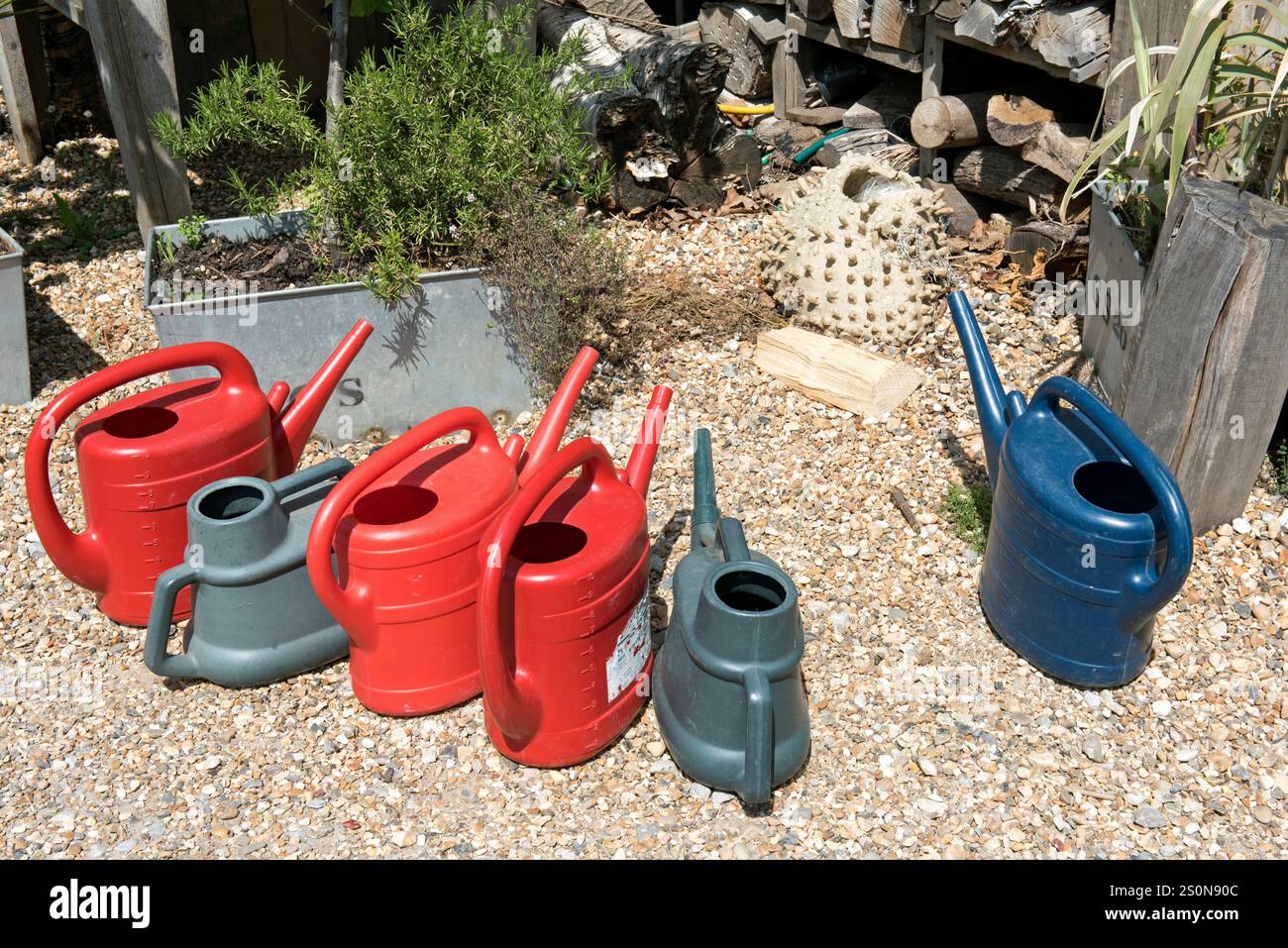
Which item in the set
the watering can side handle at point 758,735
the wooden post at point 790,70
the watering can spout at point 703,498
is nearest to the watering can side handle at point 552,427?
the watering can spout at point 703,498

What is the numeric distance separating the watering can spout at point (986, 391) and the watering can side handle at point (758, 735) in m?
1.01

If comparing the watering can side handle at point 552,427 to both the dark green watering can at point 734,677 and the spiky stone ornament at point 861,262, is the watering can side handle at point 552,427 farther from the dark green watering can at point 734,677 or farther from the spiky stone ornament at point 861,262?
the spiky stone ornament at point 861,262

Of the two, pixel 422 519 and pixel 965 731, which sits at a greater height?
pixel 422 519

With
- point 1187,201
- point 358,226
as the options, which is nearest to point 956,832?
point 1187,201

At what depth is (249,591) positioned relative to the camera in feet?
8.39

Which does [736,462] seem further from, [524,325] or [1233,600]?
[1233,600]

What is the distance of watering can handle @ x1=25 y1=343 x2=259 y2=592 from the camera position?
254cm

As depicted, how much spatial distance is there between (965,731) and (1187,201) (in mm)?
1484

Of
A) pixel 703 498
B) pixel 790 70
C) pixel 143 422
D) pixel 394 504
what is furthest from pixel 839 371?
pixel 790 70

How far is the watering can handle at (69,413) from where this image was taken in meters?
2.54

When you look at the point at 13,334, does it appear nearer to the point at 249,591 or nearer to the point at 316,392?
the point at 316,392

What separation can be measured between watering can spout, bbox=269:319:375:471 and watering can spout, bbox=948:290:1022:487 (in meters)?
1.56

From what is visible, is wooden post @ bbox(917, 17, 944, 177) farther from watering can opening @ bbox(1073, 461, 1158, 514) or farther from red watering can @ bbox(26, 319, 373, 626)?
red watering can @ bbox(26, 319, 373, 626)

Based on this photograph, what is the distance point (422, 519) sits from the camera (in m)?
2.39
